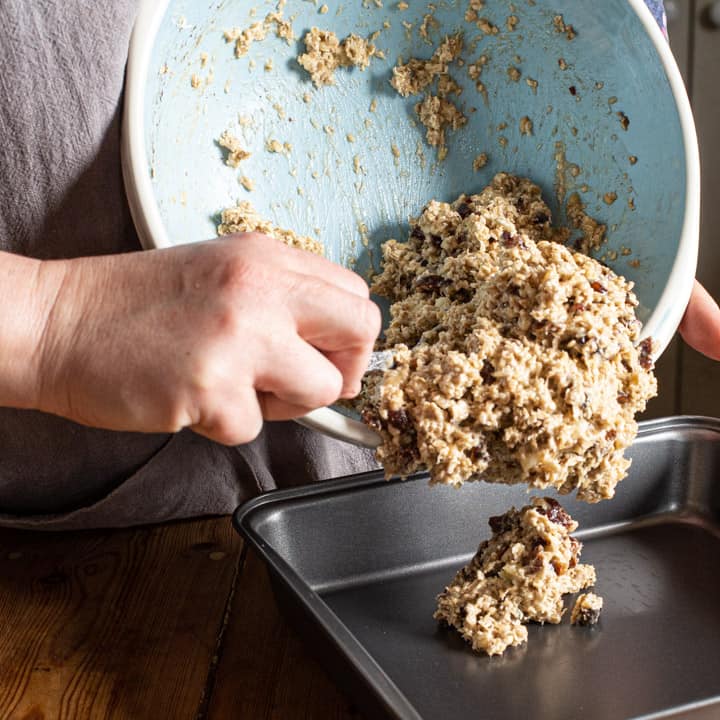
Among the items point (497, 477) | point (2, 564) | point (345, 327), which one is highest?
point (345, 327)

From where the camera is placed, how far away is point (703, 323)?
827 mm

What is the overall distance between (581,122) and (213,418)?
0.46 meters

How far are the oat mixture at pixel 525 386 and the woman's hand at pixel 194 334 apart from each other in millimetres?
103

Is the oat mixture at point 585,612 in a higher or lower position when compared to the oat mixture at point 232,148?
lower

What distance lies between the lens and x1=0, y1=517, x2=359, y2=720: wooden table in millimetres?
674

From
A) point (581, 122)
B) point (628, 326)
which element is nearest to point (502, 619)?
point (628, 326)

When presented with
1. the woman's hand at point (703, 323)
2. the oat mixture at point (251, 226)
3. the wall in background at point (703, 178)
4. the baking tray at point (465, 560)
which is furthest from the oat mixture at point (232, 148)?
the wall in background at point (703, 178)

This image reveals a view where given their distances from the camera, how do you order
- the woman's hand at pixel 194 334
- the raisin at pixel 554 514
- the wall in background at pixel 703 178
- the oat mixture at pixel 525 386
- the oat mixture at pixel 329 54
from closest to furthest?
the woman's hand at pixel 194 334 < the oat mixture at pixel 525 386 < the raisin at pixel 554 514 < the oat mixture at pixel 329 54 < the wall in background at pixel 703 178

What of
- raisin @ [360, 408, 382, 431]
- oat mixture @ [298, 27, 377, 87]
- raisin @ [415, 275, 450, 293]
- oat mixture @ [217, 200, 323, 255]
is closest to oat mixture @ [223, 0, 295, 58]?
oat mixture @ [298, 27, 377, 87]

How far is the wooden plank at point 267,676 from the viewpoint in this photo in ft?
2.19

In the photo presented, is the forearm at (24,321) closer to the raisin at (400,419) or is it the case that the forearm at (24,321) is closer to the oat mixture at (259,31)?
the raisin at (400,419)

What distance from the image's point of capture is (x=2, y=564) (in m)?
0.85

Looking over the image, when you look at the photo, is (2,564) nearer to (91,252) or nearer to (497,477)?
(91,252)

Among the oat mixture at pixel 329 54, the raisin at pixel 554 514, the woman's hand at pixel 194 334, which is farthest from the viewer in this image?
the oat mixture at pixel 329 54
